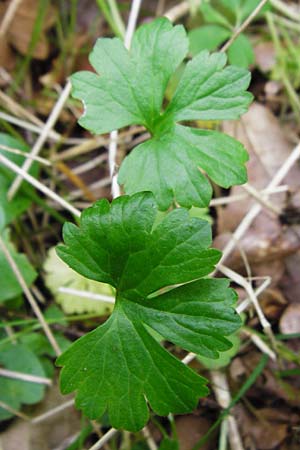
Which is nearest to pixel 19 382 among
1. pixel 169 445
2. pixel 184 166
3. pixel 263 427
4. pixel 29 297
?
pixel 29 297

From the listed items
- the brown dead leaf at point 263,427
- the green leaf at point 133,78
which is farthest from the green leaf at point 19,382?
the green leaf at point 133,78

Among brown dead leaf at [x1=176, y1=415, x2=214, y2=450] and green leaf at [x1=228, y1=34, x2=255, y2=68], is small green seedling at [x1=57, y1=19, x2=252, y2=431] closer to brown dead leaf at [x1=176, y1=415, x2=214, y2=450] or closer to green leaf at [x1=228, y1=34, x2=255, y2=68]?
brown dead leaf at [x1=176, y1=415, x2=214, y2=450]

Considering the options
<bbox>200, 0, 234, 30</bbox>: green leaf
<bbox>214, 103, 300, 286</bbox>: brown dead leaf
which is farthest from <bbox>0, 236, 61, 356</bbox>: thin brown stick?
<bbox>200, 0, 234, 30</bbox>: green leaf

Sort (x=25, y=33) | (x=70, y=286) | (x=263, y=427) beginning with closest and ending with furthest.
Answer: (x=263, y=427) < (x=70, y=286) < (x=25, y=33)

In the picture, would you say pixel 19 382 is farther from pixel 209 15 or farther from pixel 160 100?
pixel 209 15

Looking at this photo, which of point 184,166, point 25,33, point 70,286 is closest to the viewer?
point 184,166

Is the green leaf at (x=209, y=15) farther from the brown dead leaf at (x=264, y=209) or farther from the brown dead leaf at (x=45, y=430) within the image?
the brown dead leaf at (x=45, y=430)
